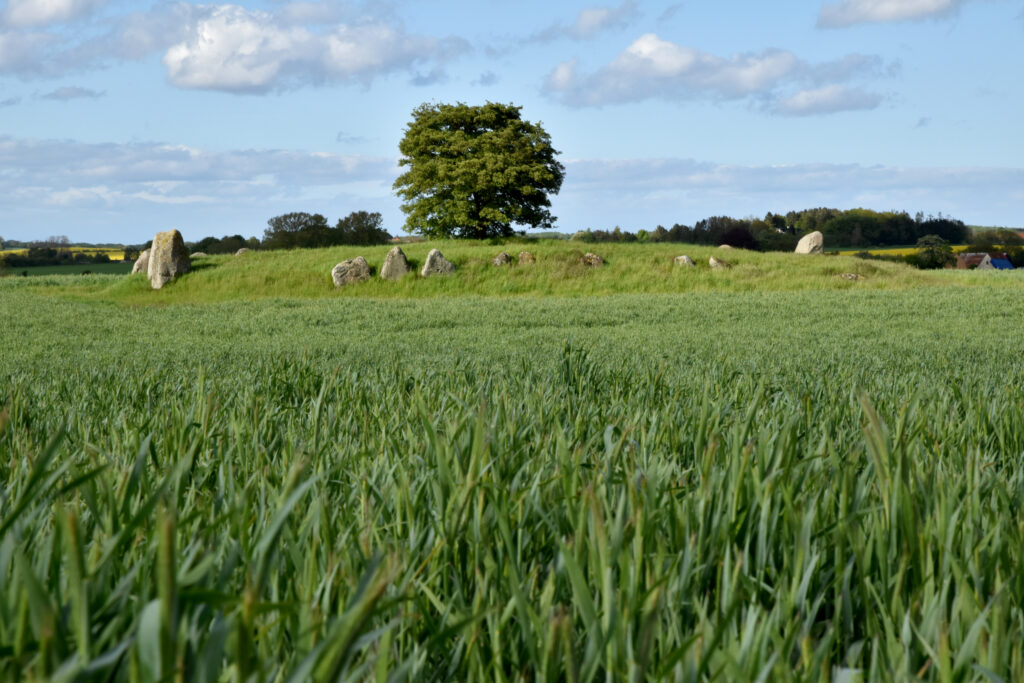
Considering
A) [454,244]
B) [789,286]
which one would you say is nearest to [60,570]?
[789,286]

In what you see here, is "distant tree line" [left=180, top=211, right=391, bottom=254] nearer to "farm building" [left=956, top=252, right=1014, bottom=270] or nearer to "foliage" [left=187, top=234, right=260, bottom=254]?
"foliage" [left=187, top=234, right=260, bottom=254]

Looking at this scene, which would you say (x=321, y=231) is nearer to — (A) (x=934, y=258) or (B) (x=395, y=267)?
(B) (x=395, y=267)

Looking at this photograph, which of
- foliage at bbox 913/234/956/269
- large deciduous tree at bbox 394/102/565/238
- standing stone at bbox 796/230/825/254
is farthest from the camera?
foliage at bbox 913/234/956/269

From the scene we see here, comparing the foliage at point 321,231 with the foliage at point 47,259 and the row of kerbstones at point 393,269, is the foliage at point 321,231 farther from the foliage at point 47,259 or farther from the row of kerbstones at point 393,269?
the row of kerbstones at point 393,269

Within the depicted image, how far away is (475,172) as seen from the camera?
112 feet

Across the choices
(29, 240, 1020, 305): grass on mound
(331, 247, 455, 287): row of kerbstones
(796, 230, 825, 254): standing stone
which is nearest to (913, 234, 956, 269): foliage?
(796, 230, 825, 254): standing stone

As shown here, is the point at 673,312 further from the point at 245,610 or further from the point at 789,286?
the point at 245,610

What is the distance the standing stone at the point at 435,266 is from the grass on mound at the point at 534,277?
0.38 meters

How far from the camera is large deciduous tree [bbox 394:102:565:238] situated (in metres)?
34.7

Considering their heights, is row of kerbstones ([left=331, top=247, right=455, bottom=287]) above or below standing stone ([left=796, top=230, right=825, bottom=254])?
below

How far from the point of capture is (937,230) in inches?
2751

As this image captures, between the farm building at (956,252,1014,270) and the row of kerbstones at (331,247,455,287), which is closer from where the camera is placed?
the row of kerbstones at (331,247,455,287)

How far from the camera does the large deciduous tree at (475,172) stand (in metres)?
34.7

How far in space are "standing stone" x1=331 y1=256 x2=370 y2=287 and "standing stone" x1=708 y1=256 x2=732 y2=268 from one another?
12.5 meters
